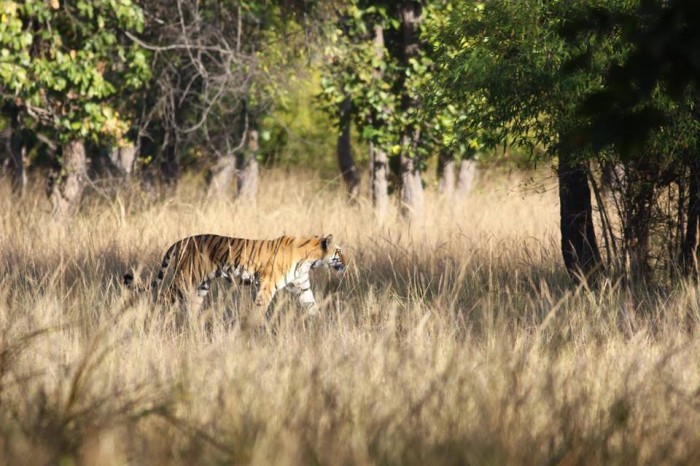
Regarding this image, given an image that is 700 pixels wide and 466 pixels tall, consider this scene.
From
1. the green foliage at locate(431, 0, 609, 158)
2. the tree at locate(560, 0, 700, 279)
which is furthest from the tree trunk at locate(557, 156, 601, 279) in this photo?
the green foliage at locate(431, 0, 609, 158)

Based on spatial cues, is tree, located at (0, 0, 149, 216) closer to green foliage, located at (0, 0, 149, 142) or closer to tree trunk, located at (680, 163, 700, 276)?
green foliage, located at (0, 0, 149, 142)

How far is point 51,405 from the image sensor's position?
4.27 meters

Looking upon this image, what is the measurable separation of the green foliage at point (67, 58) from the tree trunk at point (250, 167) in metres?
3.66

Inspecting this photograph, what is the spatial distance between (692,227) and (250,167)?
436 inches

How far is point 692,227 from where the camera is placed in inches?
337

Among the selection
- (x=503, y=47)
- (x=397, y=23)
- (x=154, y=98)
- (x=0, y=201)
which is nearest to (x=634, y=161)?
(x=503, y=47)

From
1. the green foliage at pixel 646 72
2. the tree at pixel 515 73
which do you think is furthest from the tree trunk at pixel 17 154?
the green foliage at pixel 646 72

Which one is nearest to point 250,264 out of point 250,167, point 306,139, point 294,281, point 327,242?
point 294,281

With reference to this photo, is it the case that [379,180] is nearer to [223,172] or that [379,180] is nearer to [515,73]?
[223,172]

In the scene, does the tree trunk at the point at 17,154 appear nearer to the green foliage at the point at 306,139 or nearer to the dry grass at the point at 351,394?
the green foliage at the point at 306,139

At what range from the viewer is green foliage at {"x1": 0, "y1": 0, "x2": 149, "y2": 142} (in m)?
12.1

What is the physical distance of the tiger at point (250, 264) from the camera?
8.57m

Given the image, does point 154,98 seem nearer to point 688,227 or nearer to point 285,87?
point 285,87

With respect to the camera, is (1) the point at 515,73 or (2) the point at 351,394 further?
(1) the point at 515,73
